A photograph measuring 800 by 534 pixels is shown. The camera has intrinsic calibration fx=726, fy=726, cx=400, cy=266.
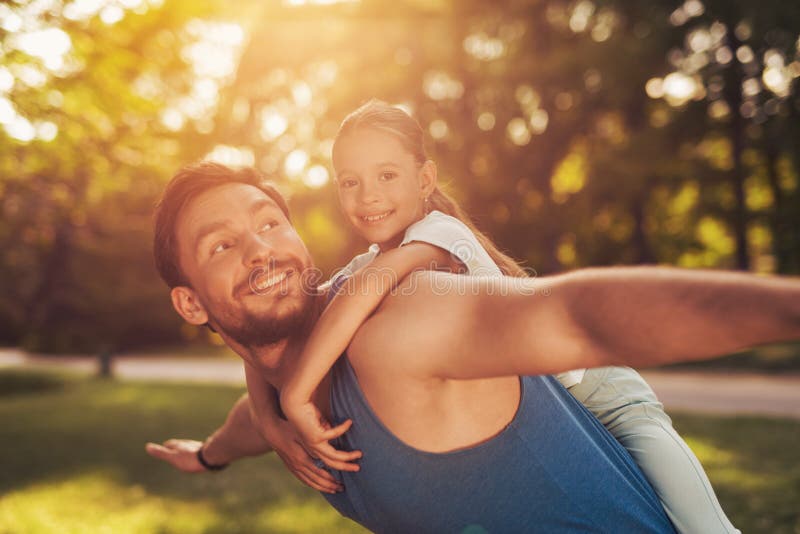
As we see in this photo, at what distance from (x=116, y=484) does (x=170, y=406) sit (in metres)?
4.39

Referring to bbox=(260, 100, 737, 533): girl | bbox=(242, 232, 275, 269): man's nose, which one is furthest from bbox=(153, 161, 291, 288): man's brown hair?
bbox=(260, 100, 737, 533): girl

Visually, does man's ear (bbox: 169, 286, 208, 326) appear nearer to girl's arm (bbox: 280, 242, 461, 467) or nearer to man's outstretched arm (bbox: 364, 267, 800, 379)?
girl's arm (bbox: 280, 242, 461, 467)

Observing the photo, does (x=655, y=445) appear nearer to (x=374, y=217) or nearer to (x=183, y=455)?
(x=374, y=217)

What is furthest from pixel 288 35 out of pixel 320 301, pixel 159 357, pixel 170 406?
pixel 320 301

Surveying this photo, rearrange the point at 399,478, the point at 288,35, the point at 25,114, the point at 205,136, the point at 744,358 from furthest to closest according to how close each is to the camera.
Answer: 1. the point at 288,35
2. the point at 744,358
3. the point at 205,136
4. the point at 25,114
5. the point at 399,478

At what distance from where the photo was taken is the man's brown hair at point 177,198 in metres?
2.24

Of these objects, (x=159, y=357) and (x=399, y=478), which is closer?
(x=399, y=478)

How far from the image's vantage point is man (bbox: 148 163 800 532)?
1102 millimetres

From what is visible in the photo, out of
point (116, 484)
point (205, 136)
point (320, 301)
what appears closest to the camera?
point (320, 301)

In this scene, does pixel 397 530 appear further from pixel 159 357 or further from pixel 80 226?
pixel 159 357

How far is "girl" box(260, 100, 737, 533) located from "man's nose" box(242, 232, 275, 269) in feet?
0.86

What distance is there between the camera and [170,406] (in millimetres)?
13062

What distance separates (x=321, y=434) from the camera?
1.65 m

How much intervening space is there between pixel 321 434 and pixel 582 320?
735mm
